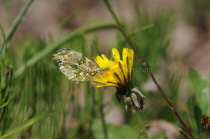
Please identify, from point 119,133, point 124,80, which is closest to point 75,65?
point 124,80

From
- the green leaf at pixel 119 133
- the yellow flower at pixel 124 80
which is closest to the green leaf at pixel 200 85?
the green leaf at pixel 119 133

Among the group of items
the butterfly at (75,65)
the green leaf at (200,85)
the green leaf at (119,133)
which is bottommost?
the green leaf at (119,133)

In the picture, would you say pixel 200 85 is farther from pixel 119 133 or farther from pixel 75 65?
pixel 75 65

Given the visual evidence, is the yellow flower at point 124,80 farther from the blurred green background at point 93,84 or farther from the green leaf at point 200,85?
the green leaf at point 200,85

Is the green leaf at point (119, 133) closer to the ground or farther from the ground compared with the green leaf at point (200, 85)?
closer to the ground

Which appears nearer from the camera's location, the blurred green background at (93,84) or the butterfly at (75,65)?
the butterfly at (75,65)

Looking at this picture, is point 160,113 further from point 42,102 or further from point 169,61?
point 169,61
